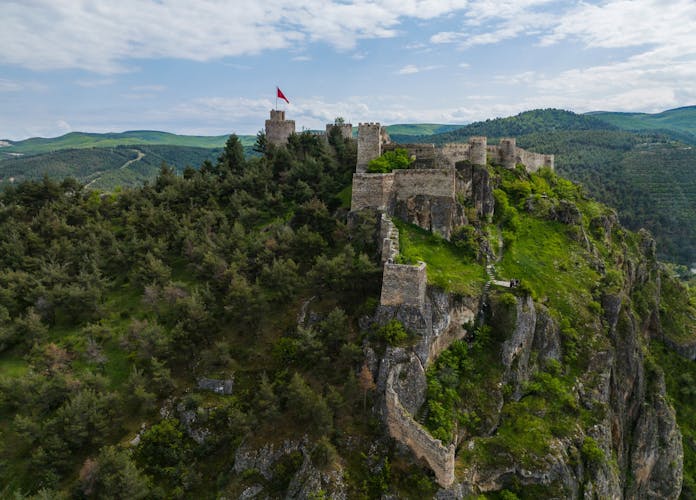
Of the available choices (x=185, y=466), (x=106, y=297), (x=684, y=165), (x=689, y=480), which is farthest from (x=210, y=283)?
(x=684, y=165)

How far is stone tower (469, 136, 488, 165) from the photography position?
4012 centimetres

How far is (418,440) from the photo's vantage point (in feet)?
72.9

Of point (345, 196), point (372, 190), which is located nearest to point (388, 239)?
point (372, 190)

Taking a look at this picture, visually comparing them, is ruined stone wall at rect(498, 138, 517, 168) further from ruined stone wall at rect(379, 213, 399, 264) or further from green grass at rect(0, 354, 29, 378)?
green grass at rect(0, 354, 29, 378)

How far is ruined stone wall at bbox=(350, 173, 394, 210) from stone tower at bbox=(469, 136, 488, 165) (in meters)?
10.4

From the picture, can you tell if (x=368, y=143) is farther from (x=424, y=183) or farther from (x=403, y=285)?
(x=403, y=285)

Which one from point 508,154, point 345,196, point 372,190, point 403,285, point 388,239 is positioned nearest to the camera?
point 403,285

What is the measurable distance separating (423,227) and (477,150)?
11.5m

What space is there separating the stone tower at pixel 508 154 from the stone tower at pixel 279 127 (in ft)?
83.6

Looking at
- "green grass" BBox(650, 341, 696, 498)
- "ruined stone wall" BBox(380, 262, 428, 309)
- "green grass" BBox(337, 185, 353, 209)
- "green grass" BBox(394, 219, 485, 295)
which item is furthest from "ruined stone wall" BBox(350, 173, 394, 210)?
"green grass" BBox(650, 341, 696, 498)

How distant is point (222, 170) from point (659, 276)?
5482cm

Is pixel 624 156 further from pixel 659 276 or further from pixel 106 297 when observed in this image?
pixel 106 297

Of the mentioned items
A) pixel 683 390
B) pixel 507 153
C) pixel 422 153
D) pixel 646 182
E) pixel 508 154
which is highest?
pixel 422 153

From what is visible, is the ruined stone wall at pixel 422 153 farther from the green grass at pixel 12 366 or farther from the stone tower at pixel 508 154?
the green grass at pixel 12 366
